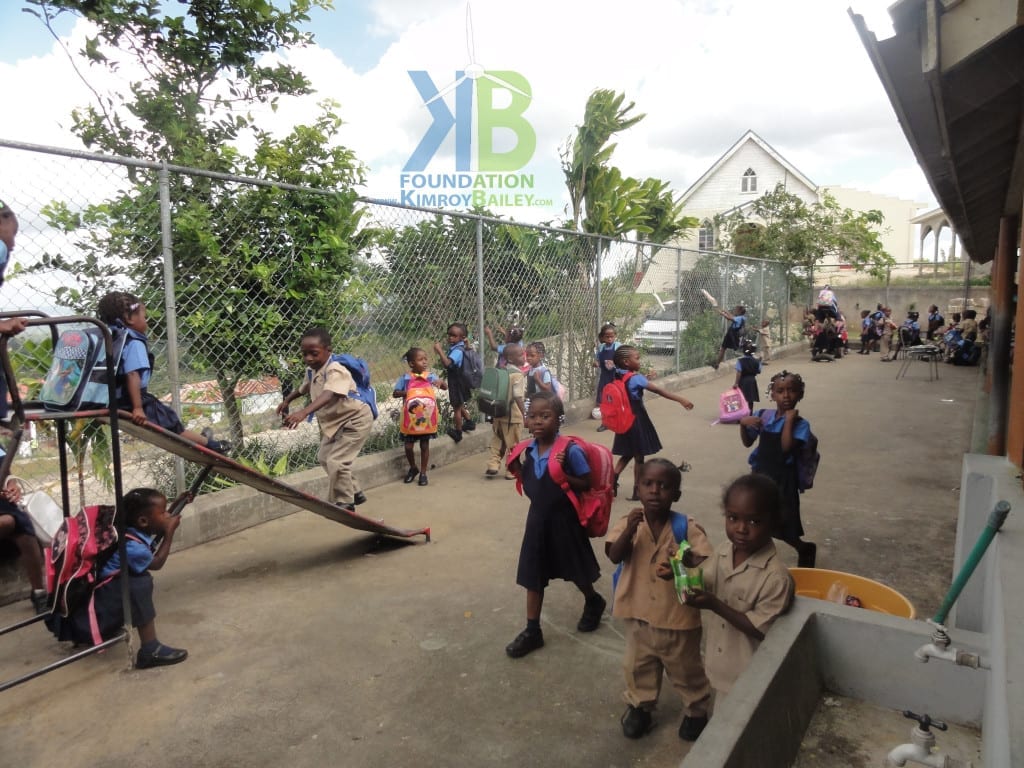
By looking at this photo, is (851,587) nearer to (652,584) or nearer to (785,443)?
(785,443)

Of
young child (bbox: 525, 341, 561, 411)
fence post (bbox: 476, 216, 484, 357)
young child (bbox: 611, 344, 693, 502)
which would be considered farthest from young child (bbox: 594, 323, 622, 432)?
young child (bbox: 611, 344, 693, 502)

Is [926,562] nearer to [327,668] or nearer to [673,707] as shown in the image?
[673,707]

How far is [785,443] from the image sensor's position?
4.05 meters

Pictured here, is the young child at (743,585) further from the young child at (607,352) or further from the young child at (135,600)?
the young child at (607,352)

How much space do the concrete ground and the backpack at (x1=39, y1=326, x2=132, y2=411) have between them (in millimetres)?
1216

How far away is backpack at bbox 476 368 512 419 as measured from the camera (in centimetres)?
657

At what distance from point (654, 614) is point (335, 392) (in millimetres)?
2967

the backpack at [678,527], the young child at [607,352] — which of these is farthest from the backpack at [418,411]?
the backpack at [678,527]

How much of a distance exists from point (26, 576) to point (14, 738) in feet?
4.87

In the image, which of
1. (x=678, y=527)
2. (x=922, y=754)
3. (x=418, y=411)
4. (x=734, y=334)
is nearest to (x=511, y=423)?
(x=418, y=411)

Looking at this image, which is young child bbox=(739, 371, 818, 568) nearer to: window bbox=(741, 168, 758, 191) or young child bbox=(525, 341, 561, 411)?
young child bbox=(525, 341, 561, 411)

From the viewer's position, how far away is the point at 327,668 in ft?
10.5

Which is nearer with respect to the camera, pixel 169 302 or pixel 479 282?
pixel 169 302

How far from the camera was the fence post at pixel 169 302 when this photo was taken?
452 cm
